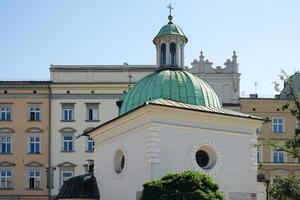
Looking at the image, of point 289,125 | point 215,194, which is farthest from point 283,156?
point 215,194

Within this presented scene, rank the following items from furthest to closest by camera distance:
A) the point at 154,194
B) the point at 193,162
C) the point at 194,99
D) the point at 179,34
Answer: the point at 179,34, the point at 194,99, the point at 193,162, the point at 154,194

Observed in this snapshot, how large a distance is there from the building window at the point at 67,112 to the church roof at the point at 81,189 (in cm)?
2240

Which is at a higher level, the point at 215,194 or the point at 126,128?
the point at 126,128

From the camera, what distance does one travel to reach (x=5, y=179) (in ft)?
171

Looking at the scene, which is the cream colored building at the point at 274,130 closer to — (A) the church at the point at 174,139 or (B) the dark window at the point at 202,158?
(A) the church at the point at 174,139

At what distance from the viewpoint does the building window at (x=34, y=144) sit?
52594mm

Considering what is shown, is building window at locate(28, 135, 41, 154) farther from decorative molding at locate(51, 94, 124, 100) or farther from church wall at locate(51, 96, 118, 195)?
decorative molding at locate(51, 94, 124, 100)

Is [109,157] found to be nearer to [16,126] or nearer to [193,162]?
[193,162]

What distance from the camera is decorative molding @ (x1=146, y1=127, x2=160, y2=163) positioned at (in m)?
23.9

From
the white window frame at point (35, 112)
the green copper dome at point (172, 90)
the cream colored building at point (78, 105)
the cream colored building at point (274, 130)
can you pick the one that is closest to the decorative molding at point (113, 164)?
the green copper dome at point (172, 90)

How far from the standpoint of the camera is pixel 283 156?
5347 centimetres

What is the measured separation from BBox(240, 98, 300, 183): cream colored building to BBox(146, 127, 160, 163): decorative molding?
99.8 feet

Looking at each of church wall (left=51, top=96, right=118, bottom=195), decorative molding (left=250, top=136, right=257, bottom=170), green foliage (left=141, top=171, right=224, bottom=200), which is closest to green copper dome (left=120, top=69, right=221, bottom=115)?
decorative molding (left=250, top=136, right=257, bottom=170)

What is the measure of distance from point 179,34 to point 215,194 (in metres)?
11.8
